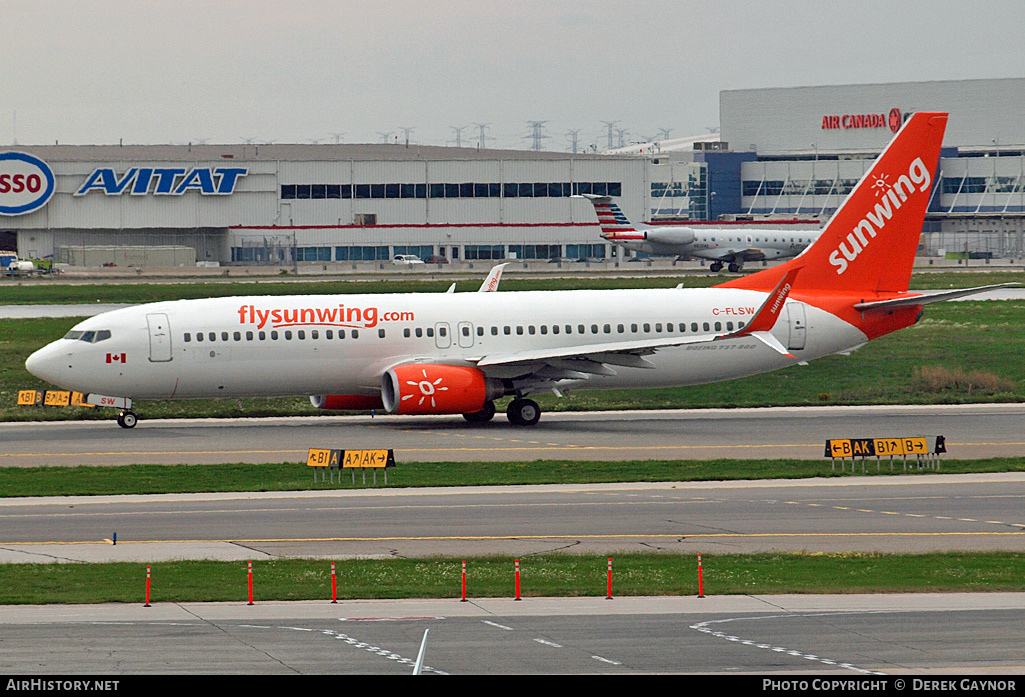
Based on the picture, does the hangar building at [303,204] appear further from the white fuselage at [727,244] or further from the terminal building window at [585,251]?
the white fuselage at [727,244]

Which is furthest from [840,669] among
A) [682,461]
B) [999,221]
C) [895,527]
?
[999,221]

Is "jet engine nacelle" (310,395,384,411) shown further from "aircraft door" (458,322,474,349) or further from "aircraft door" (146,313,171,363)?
"aircraft door" (146,313,171,363)

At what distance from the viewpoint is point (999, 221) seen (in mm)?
175625

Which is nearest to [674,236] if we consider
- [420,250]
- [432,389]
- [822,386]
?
[420,250]

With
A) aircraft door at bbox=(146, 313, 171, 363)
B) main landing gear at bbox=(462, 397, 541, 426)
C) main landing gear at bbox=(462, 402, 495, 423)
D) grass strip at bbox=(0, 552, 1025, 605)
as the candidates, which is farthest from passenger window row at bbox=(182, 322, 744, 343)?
grass strip at bbox=(0, 552, 1025, 605)

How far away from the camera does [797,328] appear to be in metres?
47.3

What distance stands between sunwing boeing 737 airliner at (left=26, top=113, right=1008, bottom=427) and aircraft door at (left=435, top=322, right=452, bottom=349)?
4 centimetres

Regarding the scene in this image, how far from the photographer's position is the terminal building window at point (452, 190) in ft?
443

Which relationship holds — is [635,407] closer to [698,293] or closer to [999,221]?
[698,293]

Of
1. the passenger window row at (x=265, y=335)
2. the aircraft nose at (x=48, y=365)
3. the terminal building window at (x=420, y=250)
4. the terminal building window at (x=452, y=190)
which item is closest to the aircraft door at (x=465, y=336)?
the passenger window row at (x=265, y=335)

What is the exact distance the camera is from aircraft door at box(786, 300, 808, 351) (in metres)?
47.3

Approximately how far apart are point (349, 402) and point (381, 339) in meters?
2.85

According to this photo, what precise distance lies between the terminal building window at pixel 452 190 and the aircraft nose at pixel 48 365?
92.4 meters

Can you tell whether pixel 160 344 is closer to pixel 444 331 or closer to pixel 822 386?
pixel 444 331
